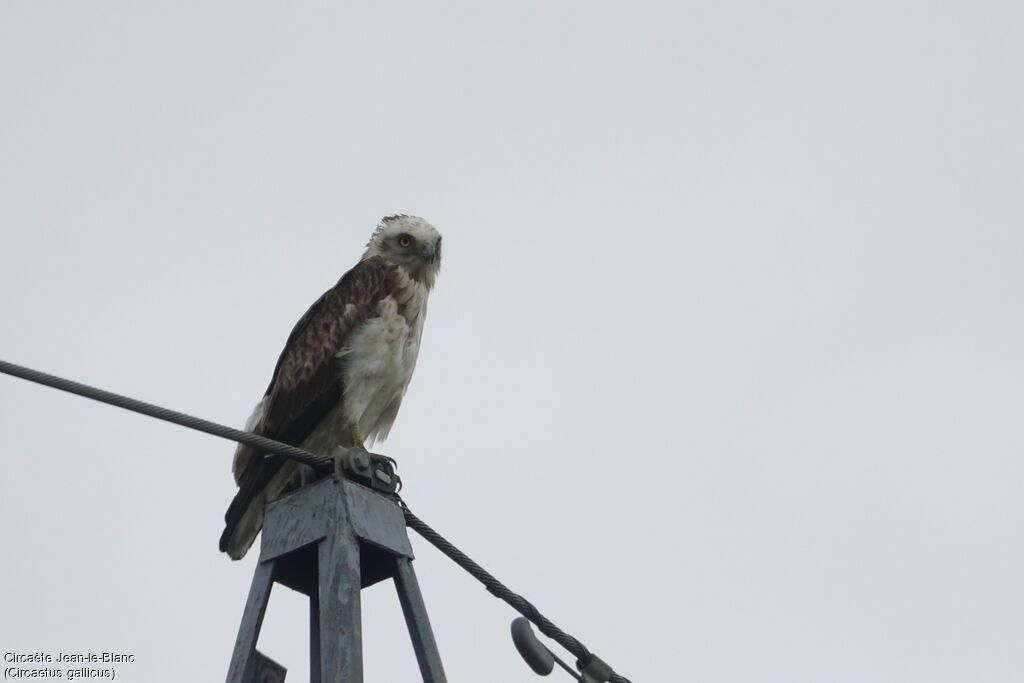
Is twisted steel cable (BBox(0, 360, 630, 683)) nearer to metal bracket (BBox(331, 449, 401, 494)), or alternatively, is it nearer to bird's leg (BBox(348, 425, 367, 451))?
metal bracket (BBox(331, 449, 401, 494))

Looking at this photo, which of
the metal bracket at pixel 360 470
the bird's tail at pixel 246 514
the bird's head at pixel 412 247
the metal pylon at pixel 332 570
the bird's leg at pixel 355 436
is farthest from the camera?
the bird's head at pixel 412 247

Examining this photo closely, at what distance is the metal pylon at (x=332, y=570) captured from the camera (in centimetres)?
395

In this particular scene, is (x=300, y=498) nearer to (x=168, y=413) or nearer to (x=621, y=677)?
(x=168, y=413)

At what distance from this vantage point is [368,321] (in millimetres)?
7504

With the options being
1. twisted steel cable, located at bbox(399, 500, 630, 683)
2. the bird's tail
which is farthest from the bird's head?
twisted steel cable, located at bbox(399, 500, 630, 683)

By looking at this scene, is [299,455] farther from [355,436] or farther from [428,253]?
[428,253]

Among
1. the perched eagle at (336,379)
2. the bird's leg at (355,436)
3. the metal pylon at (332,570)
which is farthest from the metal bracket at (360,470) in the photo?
the bird's leg at (355,436)

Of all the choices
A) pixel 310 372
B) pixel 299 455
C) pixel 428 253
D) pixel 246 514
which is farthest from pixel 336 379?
pixel 299 455

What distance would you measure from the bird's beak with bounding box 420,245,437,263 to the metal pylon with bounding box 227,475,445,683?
3.85 meters

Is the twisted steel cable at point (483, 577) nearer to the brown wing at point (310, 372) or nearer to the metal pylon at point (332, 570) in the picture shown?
the metal pylon at point (332, 570)

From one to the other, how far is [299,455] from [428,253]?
381 cm

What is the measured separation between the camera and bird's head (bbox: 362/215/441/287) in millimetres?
8297

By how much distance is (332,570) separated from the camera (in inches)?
162

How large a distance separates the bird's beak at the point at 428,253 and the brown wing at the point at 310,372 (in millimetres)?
356
